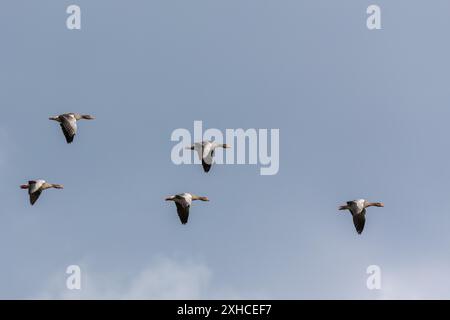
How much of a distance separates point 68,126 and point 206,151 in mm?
9386

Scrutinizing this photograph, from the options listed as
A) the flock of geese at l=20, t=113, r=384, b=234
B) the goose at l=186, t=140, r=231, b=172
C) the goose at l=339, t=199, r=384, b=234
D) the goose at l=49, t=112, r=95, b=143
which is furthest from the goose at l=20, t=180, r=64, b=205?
the goose at l=339, t=199, r=384, b=234

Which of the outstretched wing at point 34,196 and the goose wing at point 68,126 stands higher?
the goose wing at point 68,126

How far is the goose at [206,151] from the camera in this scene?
61375 millimetres

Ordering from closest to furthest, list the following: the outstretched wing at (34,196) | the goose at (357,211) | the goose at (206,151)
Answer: the goose at (206,151)
the outstretched wing at (34,196)
the goose at (357,211)

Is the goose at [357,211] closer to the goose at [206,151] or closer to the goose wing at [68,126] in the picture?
the goose at [206,151]

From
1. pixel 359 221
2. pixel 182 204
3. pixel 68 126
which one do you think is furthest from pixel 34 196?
pixel 359 221

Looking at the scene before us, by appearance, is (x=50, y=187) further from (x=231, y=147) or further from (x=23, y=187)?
(x=231, y=147)

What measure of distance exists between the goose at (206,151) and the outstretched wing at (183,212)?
3460 millimetres

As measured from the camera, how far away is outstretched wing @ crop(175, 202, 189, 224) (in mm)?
61919

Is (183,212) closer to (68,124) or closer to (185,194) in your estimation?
(185,194)

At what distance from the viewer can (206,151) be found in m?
63.2

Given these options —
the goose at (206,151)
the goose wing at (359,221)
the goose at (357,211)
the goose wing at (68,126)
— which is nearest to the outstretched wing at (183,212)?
the goose at (206,151)
